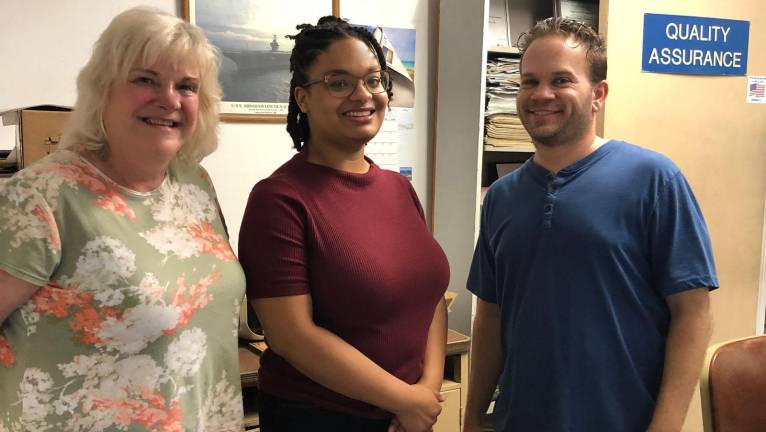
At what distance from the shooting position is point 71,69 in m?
2.12

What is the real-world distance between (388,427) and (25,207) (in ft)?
2.69

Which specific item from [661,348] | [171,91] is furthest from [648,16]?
[171,91]

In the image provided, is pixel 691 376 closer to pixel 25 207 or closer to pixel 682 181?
pixel 682 181

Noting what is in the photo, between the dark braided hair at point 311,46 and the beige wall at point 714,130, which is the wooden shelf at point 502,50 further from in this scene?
the dark braided hair at point 311,46

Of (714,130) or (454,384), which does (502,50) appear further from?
(454,384)

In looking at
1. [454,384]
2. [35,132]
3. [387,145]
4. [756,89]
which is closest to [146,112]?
[35,132]

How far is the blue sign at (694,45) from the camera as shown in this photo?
94.4 inches

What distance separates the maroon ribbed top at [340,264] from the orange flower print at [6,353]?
0.43 meters

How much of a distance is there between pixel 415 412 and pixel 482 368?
1.05 ft

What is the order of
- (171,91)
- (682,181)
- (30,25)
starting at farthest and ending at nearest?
(30,25), (682,181), (171,91)

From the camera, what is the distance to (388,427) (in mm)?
1381

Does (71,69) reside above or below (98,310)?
above

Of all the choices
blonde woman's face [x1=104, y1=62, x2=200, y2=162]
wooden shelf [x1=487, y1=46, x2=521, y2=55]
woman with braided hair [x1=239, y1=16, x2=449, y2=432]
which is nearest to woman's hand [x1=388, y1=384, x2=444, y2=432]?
woman with braided hair [x1=239, y1=16, x2=449, y2=432]

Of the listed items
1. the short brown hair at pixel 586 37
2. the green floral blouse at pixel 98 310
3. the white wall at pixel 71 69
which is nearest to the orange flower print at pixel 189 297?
the green floral blouse at pixel 98 310
